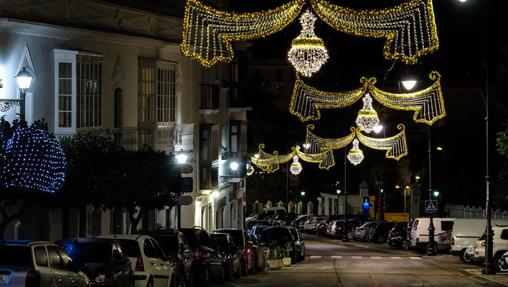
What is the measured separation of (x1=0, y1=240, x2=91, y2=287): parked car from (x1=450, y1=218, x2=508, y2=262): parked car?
31.9 m

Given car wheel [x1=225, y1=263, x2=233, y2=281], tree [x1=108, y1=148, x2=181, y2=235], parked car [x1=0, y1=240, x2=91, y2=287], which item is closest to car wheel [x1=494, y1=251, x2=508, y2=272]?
car wheel [x1=225, y1=263, x2=233, y2=281]

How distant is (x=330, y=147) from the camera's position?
71.4 m

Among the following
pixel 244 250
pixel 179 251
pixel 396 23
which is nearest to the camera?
pixel 179 251

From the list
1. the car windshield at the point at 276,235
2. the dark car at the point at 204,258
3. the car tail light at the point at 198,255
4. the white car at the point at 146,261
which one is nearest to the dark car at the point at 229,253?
the dark car at the point at 204,258

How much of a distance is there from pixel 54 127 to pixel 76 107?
3.94ft

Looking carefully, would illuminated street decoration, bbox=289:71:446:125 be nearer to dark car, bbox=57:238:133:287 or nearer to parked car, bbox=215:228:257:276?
parked car, bbox=215:228:257:276

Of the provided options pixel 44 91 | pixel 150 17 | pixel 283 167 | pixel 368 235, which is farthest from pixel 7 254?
pixel 283 167

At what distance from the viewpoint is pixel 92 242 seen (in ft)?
74.0

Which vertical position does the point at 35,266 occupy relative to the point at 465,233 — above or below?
above

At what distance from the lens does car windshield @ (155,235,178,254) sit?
27828 millimetres

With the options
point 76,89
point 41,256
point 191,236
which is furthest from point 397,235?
point 41,256

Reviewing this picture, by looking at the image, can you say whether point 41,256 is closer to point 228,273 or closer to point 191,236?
point 191,236

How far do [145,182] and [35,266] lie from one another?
59.2ft

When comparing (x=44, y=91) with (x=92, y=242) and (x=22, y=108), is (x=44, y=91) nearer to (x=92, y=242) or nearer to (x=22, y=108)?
(x=22, y=108)
